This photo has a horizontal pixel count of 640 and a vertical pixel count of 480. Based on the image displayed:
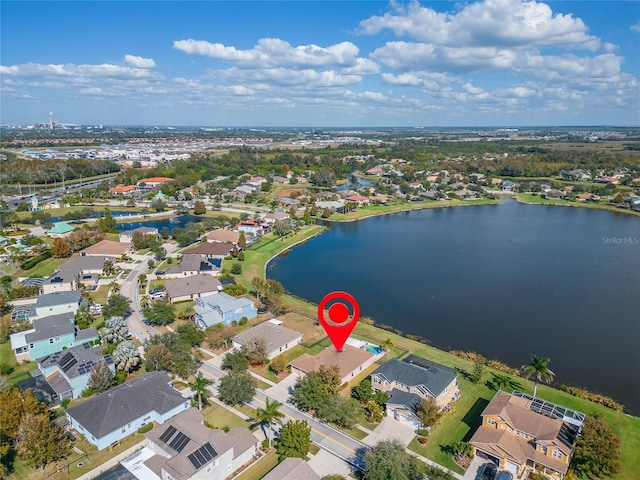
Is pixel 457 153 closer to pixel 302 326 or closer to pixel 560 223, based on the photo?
pixel 560 223

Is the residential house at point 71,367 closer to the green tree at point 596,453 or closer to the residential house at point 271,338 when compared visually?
the residential house at point 271,338

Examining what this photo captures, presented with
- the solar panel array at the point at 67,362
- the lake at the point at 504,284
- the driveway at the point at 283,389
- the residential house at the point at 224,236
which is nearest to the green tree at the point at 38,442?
the solar panel array at the point at 67,362

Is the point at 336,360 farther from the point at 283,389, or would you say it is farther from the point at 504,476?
the point at 504,476

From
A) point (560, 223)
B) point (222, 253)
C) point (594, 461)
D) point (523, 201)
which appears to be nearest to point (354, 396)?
point (594, 461)

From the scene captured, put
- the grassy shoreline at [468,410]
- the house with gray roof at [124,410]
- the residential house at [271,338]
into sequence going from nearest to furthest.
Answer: the grassy shoreline at [468,410] → the house with gray roof at [124,410] → the residential house at [271,338]

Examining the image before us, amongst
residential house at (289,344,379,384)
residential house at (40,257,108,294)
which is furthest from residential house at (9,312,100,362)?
residential house at (289,344,379,384)

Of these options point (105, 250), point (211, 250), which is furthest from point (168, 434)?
point (105, 250)

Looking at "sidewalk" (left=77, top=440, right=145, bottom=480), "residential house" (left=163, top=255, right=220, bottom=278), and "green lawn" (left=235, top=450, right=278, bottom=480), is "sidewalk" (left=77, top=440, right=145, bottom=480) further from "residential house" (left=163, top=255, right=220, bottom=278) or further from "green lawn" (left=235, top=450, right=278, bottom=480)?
"residential house" (left=163, top=255, right=220, bottom=278)
